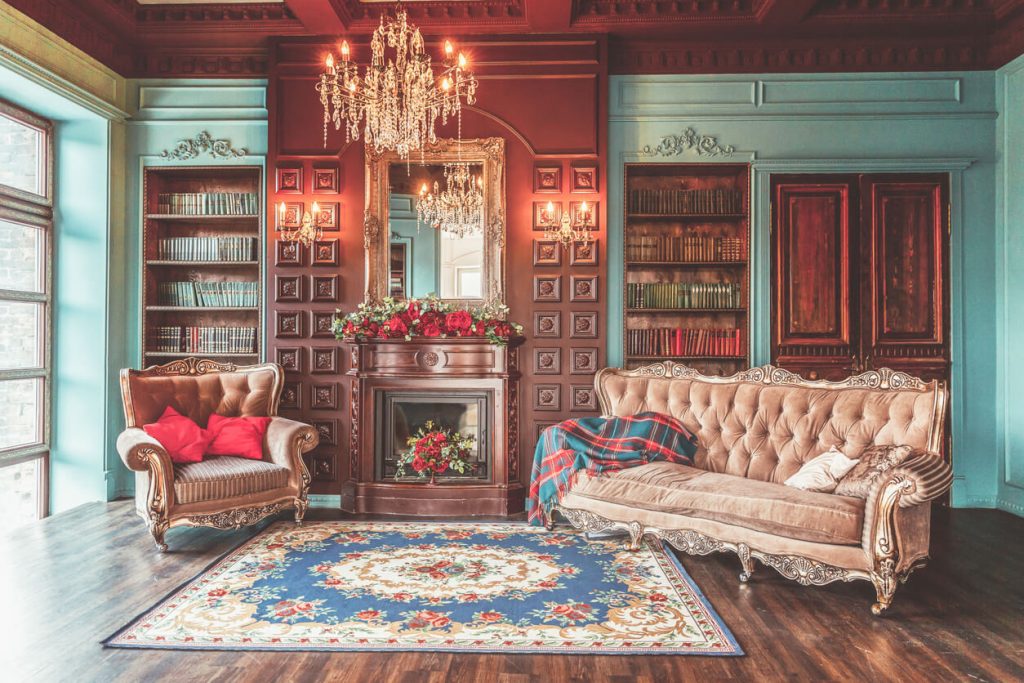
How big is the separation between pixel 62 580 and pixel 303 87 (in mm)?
3850

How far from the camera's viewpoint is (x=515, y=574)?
12.0 feet

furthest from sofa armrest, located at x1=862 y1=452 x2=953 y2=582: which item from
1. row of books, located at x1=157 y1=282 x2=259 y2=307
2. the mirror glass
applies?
row of books, located at x1=157 y1=282 x2=259 y2=307

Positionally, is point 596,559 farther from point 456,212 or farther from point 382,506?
point 456,212

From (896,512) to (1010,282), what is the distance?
3169 millimetres

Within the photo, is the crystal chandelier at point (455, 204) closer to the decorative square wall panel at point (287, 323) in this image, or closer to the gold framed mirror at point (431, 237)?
the gold framed mirror at point (431, 237)

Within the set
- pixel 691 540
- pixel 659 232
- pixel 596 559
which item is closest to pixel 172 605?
pixel 596 559

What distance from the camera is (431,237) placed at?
5.47m

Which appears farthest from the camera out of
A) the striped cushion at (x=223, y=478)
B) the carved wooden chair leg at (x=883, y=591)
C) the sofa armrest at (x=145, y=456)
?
the striped cushion at (x=223, y=478)

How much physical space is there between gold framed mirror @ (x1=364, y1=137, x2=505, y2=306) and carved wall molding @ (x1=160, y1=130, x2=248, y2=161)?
1160 mm

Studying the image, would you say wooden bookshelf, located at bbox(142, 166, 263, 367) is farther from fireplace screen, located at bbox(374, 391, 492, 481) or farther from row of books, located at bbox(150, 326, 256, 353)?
fireplace screen, located at bbox(374, 391, 492, 481)

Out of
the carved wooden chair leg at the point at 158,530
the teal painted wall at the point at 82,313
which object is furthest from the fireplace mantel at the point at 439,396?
the teal painted wall at the point at 82,313

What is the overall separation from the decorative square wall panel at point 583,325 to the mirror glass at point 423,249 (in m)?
0.76

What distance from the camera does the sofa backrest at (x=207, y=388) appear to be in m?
4.77

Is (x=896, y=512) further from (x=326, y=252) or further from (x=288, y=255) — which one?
(x=288, y=255)
